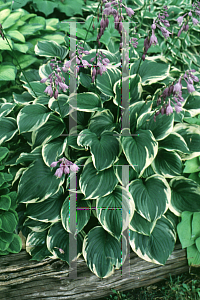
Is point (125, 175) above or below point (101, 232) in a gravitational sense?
above

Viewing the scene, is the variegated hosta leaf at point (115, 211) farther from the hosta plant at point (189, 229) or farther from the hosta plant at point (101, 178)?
the hosta plant at point (189, 229)

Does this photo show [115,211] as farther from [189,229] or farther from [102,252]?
[189,229]

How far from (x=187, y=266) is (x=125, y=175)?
0.96 m

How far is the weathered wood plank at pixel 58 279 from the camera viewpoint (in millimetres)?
1884

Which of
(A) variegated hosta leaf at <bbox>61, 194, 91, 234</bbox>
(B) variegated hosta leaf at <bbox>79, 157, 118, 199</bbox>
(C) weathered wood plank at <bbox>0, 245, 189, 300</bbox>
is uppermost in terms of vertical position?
(B) variegated hosta leaf at <bbox>79, 157, 118, 199</bbox>

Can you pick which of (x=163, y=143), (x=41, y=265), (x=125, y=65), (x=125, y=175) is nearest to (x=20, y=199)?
(x=41, y=265)

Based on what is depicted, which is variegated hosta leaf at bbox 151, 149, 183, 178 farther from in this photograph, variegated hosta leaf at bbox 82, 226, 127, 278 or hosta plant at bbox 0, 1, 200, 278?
variegated hosta leaf at bbox 82, 226, 127, 278

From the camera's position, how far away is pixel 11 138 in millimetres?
2105

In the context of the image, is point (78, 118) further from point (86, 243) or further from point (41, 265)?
point (41, 265)

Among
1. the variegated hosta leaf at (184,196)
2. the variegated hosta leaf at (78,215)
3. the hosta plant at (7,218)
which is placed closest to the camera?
the hosta plant at (7,218)

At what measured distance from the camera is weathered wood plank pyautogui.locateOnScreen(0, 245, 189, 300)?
1.88m

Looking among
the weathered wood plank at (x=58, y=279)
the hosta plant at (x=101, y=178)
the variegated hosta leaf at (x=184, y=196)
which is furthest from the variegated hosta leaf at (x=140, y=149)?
→ the weathered wood plank at (x=58, y=279)

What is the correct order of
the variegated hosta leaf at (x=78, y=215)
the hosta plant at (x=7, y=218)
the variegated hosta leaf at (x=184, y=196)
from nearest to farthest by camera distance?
the hosta plant at (x=7, y=218) < the variegated hosta leaf at (x=78, y=215) < the variegated hosta leaf at (x=184, y=196)

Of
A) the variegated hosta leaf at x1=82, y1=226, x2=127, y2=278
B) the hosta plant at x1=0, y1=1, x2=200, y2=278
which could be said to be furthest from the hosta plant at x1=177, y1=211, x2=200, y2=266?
→ the variegated hosta leaf at x1=82, y1=226, x2=127, y2=278
